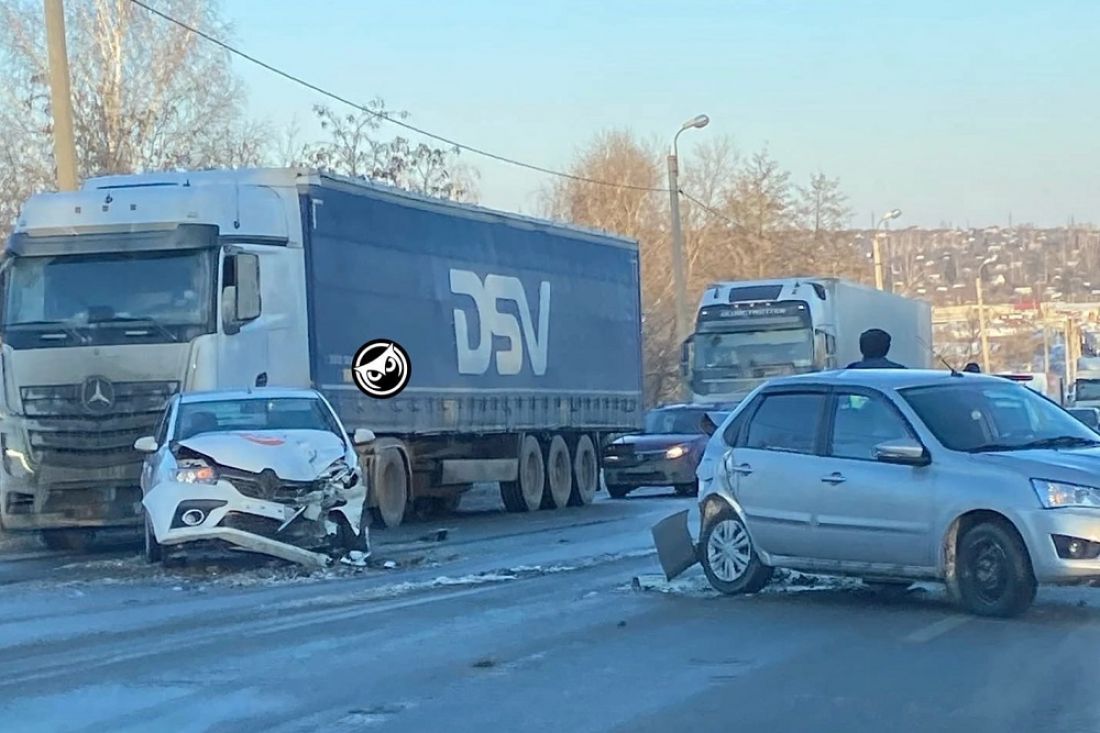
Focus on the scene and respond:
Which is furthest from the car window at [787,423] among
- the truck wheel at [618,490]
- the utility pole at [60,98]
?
the truck wheel at [618,490]

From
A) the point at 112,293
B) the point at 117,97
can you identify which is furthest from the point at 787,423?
the point at 117,97

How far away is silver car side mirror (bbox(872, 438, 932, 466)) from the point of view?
11109 millimetres

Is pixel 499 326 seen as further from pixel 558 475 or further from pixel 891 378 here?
pixel 891 378

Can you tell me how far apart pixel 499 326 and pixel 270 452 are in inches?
393

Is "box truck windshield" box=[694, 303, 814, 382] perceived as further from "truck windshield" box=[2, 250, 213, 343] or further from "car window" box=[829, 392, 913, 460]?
"car window" box=[829, 392, 913, 460]

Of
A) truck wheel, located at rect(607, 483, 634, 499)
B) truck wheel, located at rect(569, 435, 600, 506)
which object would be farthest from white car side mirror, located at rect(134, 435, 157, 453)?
truck wheel, located at rect(607, 483, 634, 499)

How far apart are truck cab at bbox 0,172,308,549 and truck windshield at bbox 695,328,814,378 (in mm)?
15327

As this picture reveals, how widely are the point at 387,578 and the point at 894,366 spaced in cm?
462

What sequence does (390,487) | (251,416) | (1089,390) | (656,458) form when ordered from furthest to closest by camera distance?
1. (1089,390)
2. (656,458)
3. (390,487)
4. (251,416)

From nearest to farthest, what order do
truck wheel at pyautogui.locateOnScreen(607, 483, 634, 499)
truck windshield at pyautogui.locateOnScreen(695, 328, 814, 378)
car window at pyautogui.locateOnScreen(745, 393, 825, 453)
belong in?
1. car window at pyautogui.locateOnScreen(745, 393, 825, 453)
2. truck wheel at pyautogui.locateOnScreen(607, 483, 634, 499)
3. truck windshield at pyautogui.locateOnScreen(695, 328, 814, 378)

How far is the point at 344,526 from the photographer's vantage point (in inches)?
600

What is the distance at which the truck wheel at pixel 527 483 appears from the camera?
1000 inches

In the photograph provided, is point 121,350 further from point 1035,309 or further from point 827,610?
point 1035,309

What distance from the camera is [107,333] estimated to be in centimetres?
1786
